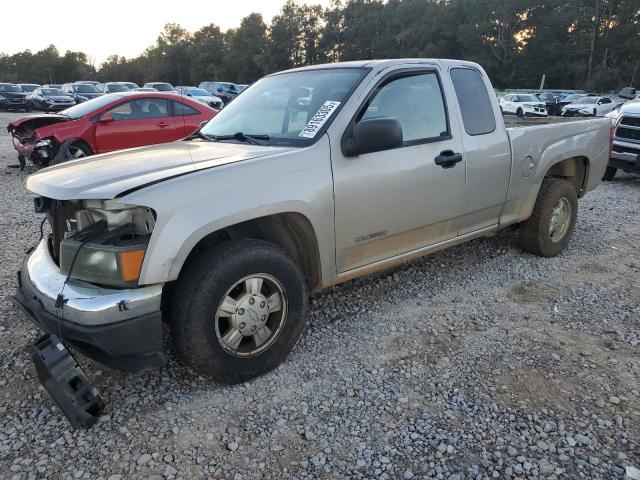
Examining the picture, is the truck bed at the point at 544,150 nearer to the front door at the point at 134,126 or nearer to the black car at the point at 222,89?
the front door at the point at 134,126

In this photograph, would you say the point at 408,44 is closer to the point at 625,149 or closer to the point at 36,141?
the point at 625,149

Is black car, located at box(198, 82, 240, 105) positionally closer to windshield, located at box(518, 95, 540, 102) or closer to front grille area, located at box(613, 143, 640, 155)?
windshield, located at box(518, 95, 540, 102)

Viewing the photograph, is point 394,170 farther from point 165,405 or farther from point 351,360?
point 165,405

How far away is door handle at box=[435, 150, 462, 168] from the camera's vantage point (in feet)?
11.6

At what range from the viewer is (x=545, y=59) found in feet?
177

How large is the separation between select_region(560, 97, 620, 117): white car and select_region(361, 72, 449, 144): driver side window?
26.1 m

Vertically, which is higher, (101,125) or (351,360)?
(101,125)

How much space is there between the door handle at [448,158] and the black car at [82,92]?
98.4 feet

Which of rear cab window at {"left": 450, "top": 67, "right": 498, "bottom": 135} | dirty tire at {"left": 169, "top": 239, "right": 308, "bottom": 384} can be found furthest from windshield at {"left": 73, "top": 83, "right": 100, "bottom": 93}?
dirty tire at {"left": 169, "top": 239, "right": 308, "bottom": 384}

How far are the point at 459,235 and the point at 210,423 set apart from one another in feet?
8.04

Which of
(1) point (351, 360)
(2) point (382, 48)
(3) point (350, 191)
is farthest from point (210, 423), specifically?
(2) point (382, 48)

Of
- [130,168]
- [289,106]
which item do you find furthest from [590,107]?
[130,168]

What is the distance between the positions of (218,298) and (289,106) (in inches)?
62.6

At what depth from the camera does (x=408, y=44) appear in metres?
63.7
